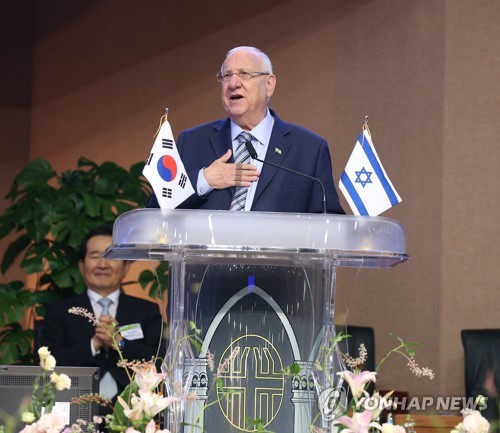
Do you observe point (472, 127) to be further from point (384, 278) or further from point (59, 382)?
point (59, 382)

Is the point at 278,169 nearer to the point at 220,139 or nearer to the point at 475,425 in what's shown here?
the point at 220,139

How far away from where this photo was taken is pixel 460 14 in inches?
223

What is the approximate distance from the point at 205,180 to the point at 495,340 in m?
2.78

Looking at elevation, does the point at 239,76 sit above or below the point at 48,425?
above

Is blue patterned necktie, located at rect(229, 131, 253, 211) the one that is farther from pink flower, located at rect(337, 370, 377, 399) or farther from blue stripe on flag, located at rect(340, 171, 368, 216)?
pink flower, located at rect(337, 370, 377, 399)

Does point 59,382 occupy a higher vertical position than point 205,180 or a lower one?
lower

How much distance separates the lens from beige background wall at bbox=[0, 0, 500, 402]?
5605 mm

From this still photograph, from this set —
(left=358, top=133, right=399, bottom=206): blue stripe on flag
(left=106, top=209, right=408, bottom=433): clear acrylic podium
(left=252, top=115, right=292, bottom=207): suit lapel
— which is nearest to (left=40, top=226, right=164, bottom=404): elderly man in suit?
(left=252, top=115, right=292, bottom=207): suit lapel

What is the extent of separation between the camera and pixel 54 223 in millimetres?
5758

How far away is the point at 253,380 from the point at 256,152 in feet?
2.27

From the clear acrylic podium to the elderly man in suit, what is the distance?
217 cm

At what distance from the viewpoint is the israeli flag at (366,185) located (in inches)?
108

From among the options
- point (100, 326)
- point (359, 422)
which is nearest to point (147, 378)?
point (359, 422)

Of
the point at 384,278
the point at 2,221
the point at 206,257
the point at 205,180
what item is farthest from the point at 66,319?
the point at 206,257
